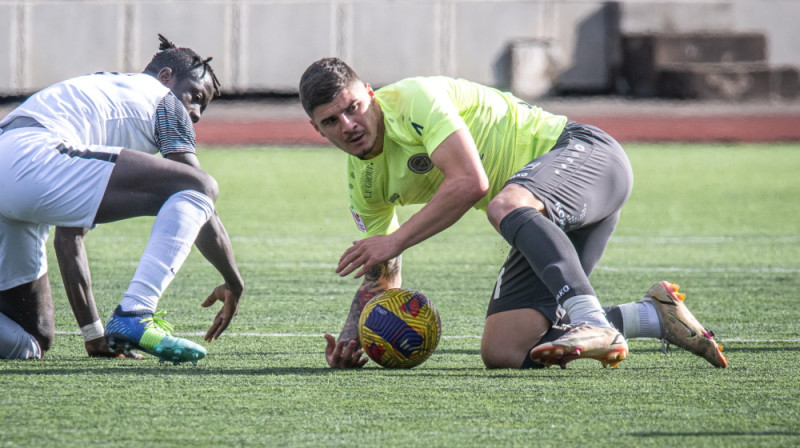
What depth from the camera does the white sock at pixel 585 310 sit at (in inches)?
169

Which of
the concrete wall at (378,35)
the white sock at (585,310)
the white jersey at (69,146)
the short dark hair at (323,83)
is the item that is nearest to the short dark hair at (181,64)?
the white jersey at (69,146)

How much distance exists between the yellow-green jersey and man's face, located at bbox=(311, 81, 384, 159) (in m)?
0.07

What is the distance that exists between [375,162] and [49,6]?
28710 millimetres

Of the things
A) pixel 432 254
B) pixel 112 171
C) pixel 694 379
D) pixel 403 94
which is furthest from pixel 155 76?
pixel 432 254

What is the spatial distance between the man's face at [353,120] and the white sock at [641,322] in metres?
1.36

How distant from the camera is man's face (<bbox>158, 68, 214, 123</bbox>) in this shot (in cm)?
501

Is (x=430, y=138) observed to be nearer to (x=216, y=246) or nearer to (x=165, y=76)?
(x=216, y=246)

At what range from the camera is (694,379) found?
446 cm

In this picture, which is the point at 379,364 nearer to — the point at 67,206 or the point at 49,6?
the point at 67,206

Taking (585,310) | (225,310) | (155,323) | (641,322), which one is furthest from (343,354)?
(641,322)

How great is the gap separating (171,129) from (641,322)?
2210 millimetres

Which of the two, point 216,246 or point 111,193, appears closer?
point 111,193

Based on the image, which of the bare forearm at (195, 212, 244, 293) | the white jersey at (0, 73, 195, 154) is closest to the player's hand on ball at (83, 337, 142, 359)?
the bare forearm at (195, 212, 244, 293)

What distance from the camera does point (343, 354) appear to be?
4.68m
